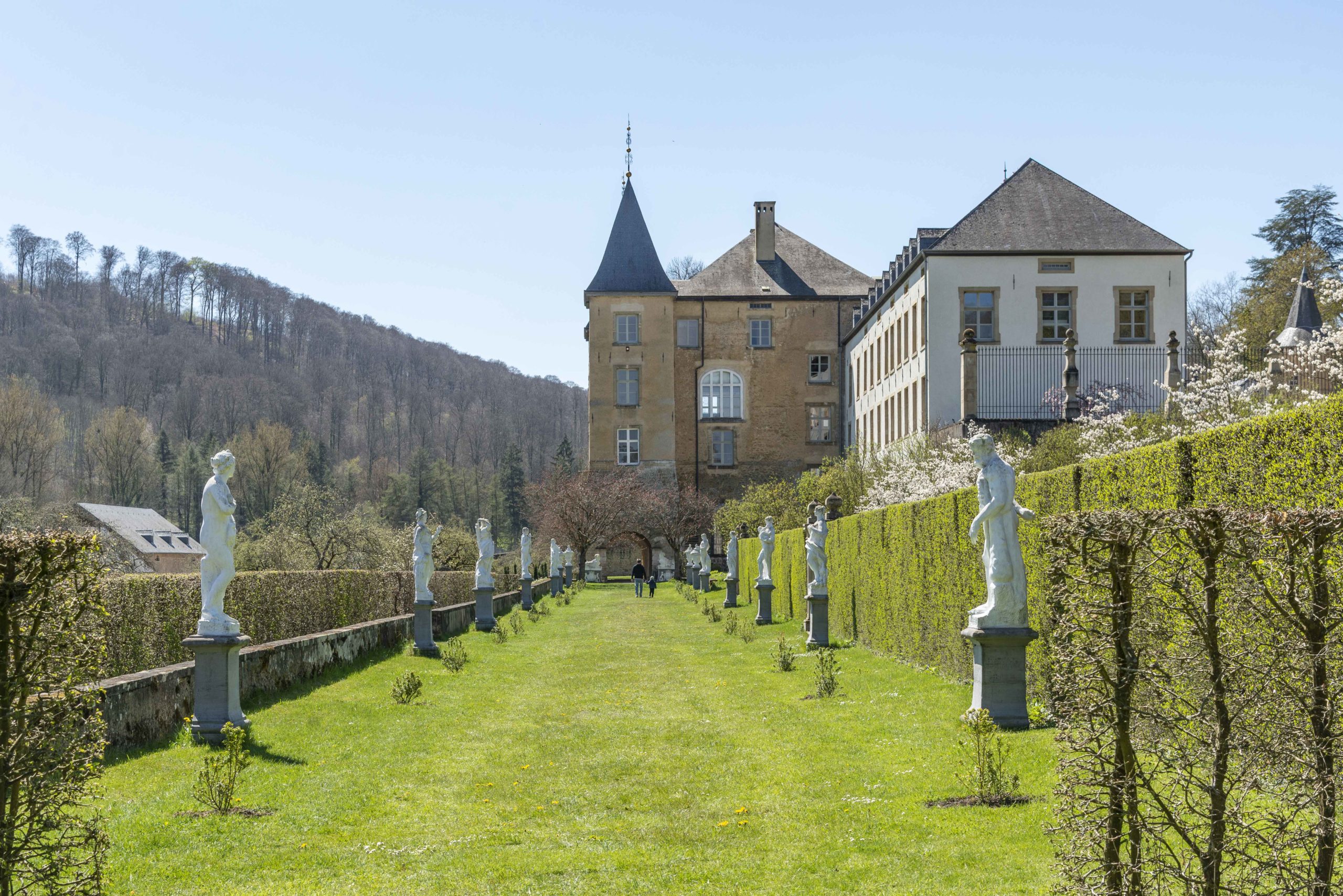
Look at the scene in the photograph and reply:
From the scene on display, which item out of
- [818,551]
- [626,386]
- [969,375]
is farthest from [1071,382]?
[626,386]

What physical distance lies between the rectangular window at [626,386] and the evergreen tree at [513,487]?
29.5 metres

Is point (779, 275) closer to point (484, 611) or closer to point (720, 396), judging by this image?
point (720, 396)

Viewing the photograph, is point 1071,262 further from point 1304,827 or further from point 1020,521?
point 1304,827

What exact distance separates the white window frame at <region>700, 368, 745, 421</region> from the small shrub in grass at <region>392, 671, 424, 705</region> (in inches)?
1809

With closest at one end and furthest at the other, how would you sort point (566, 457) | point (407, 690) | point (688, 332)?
point (407, 690) < point (688, 332) < point (566, 457)

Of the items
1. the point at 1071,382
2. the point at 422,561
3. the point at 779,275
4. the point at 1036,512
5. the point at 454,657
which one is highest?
the point at 779,275

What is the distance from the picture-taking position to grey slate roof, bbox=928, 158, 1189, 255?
35094mm

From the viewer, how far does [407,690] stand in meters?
12.9

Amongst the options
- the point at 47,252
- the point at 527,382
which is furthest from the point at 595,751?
the point at 47,252

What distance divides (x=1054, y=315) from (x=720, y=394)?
2536 cm

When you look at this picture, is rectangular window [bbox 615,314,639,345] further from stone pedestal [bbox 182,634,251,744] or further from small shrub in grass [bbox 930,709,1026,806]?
small shrub in grass [bbox 930,709,1026,806]

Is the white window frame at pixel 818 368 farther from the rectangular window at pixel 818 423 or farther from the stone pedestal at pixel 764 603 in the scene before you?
the stone pedestal at pixel 764 603

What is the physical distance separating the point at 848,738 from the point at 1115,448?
10.4 metres

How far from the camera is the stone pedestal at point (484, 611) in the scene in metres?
23.5
